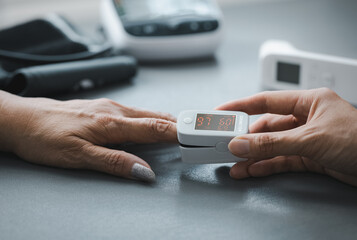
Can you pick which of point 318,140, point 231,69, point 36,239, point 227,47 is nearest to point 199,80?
point 231,69

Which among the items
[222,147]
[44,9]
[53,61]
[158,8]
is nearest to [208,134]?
[222,147]

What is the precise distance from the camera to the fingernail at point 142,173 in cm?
76

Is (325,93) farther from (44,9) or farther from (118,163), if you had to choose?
(44,9)

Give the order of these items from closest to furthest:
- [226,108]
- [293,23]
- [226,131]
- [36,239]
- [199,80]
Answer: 1. [36,239]
2. [226,131]
3. [226,108]
4. [199,80]
5. [293,23]

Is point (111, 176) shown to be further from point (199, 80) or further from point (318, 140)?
point (199, 80)

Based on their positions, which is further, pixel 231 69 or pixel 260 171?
pixel 231 69

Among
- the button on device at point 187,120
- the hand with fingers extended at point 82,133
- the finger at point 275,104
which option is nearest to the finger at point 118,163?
the hand with fingers extended at point 82,133

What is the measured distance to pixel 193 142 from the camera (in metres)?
0.75

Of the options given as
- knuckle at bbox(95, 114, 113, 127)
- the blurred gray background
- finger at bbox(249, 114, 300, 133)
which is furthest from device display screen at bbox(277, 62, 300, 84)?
the blurred gray background

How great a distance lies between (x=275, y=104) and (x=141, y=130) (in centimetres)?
26

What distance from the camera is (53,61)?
1150 mm

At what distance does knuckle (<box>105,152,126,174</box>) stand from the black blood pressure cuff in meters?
0.37

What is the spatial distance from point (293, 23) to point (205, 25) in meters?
0.45

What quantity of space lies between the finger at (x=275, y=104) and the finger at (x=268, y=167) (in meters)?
0.09
